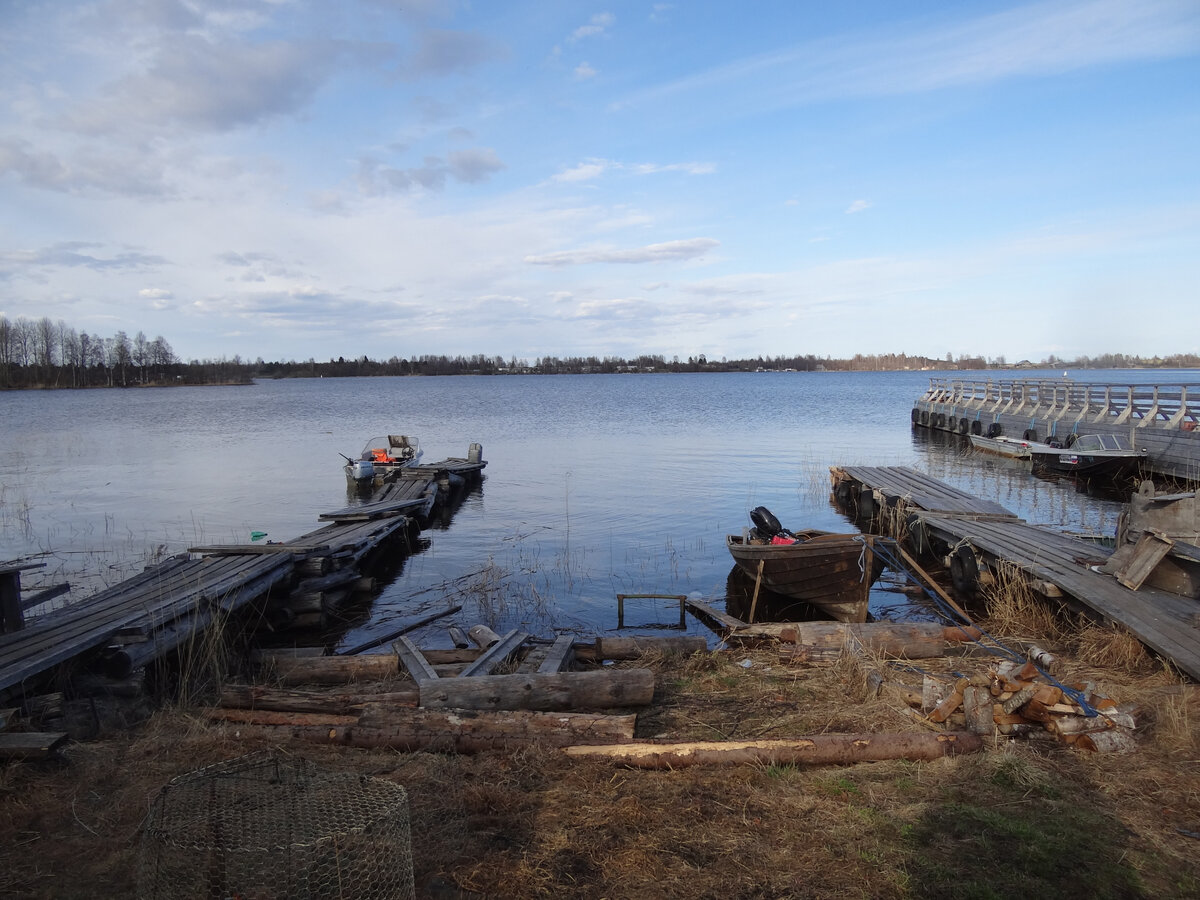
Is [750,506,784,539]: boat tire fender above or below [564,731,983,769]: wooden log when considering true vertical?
above

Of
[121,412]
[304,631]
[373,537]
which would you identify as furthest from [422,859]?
[121,412]

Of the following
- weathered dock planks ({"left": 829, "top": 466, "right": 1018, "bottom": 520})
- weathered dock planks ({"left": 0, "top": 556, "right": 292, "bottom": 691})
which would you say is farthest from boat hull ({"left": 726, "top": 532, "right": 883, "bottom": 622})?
weathered dock planks ({"left": 0, "top": 556, "right": 292, "bottom": 691})

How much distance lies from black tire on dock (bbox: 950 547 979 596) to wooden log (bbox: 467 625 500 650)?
7.96 metres

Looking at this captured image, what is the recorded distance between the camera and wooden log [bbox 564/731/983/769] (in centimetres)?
559

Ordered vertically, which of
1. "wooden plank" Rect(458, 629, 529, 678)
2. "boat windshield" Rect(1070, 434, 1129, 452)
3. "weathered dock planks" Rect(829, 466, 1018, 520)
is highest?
"boat windshield" Rect(1070, 434, 1129, 452)

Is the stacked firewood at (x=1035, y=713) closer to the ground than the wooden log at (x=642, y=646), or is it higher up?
higher up

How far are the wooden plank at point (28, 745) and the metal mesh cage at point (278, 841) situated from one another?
122 cm

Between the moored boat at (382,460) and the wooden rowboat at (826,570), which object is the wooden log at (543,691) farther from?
the moored boat at (382,460)

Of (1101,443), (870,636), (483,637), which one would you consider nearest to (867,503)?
(1101,443)

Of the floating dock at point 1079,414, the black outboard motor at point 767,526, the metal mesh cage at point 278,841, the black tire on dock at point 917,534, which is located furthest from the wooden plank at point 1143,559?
the floating dock at point 1079,414

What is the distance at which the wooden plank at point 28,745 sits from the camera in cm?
539

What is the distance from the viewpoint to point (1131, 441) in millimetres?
23969

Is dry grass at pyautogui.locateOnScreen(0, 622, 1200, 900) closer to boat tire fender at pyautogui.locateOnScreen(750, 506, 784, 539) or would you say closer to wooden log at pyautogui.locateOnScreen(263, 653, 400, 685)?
wooden log at pyautogui.locateOnScreen(263, 653, 400, 685)

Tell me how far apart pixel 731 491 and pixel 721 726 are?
17236mm
